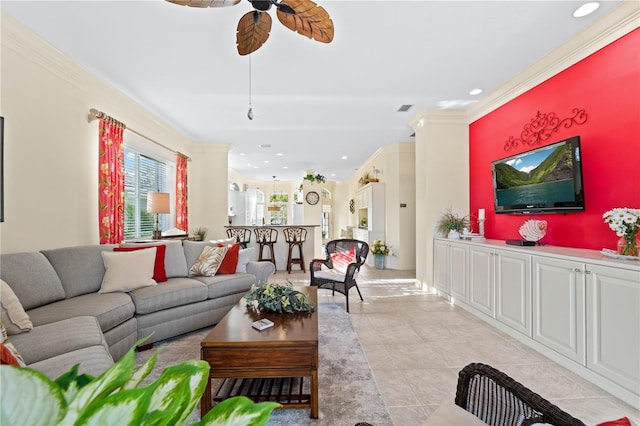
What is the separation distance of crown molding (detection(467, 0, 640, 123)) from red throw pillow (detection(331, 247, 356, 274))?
2929 millimetres

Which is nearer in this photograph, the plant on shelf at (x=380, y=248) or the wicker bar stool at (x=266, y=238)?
the wicker bar stool at (x=266, y=238)

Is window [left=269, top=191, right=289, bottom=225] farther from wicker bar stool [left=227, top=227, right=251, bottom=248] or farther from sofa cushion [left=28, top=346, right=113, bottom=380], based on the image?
sofa cushion [left=28, top=346, right=113, bottom=380]

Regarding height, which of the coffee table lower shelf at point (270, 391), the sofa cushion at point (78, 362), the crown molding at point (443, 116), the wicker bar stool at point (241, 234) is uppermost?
the crown molding at point (443, 116)

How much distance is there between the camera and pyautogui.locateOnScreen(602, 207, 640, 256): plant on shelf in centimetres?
220

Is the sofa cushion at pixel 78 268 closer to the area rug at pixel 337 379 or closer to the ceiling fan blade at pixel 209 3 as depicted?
the area rug at pixel 337 379

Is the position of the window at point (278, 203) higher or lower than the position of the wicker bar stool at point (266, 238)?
higher

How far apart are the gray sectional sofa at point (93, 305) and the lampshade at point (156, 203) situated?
0.98 meters

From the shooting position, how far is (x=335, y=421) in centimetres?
186

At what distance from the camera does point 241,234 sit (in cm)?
651

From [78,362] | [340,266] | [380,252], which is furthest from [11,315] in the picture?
[380,252]

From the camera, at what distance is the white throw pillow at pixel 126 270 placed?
2.94 m

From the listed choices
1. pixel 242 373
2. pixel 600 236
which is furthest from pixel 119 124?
pixel 600 236

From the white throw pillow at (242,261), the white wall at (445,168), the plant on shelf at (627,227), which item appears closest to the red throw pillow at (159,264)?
the white throw pillow at (242,261)

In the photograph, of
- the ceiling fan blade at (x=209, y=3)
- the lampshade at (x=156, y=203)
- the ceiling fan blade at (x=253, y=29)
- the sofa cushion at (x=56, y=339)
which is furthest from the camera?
the lampshade at (x=156, y=203)
